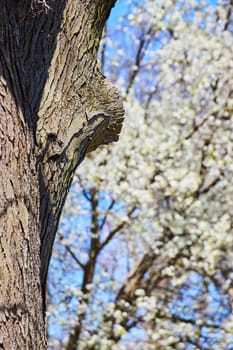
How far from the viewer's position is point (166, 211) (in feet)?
26.2

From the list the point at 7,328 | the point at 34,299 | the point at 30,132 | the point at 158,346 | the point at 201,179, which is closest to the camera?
the point at 7,328

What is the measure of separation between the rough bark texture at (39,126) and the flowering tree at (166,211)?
4961 millimetres

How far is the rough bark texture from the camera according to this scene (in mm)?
1846

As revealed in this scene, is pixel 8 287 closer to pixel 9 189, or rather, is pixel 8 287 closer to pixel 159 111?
pixel 9 189

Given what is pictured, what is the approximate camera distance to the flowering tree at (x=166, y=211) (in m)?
7.49

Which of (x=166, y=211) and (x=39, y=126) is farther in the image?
(x=166, y=211)

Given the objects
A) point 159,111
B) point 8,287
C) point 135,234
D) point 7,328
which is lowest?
point 7,328

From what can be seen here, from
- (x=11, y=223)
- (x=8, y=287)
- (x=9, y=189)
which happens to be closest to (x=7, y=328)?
(x=8, y=287)

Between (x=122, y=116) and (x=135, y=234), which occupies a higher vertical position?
(x=135, y=234)

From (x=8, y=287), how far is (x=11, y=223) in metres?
0.21

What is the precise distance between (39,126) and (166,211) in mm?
5877

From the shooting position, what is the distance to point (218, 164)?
7.82 meters

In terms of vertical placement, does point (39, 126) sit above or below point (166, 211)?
below

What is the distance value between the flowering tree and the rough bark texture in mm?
4961
